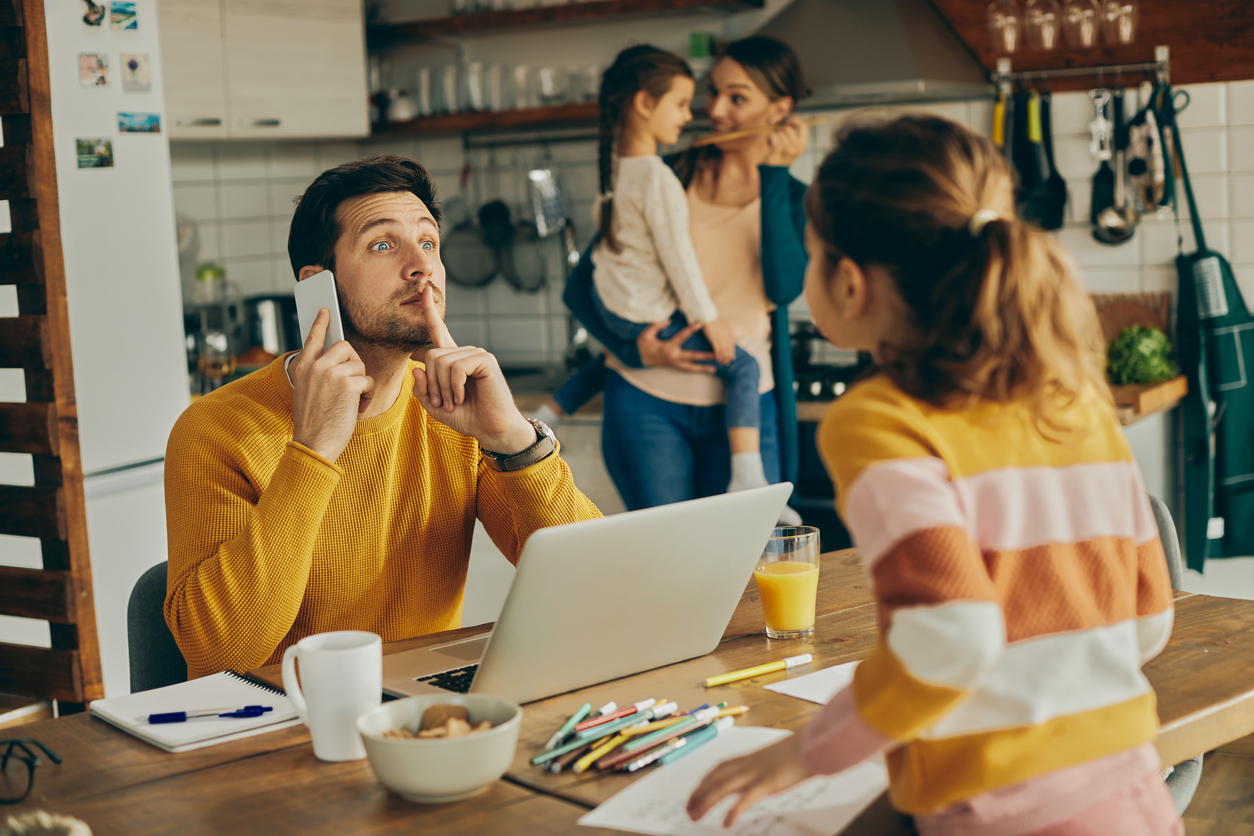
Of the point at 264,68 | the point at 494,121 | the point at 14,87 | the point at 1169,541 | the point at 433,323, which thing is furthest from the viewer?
the point at 494,121

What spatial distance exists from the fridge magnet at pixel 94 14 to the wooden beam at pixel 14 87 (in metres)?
0.52

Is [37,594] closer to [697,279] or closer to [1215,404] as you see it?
[697,279]

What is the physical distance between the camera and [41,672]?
2188 mm

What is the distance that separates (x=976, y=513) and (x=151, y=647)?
98 cm

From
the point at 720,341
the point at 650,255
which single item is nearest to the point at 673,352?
the point at 720,341

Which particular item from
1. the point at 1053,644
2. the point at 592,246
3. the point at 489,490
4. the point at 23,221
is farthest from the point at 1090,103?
the point at 1053,644

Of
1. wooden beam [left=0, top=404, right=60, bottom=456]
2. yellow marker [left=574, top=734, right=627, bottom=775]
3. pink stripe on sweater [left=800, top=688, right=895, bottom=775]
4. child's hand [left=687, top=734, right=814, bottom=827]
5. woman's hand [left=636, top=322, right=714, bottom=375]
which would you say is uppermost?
woman's hand [left=636, top=322, right=714, bottom=375]

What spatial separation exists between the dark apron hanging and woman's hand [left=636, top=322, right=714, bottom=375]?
1281mm

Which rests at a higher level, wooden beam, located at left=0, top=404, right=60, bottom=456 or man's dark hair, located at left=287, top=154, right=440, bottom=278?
man's dark hair, located at left=287, top=154, right=440, bottom=278

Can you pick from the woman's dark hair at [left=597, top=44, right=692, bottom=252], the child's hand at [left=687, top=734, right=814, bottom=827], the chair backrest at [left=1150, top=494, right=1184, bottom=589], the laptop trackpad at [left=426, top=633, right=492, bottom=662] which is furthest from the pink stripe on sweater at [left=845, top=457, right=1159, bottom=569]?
the woman's dark hair at [left=597, top=44, right=692, bottom=252]

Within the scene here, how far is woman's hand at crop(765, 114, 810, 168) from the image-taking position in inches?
105

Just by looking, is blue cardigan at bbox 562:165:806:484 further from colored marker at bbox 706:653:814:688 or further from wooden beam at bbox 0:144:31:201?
colored marker at bbox 706:653:814:688

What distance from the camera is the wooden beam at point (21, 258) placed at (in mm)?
2041

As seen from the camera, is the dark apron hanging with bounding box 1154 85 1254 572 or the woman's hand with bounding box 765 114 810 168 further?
the dark apron hanging with bounding box 1154 85 1254 572
